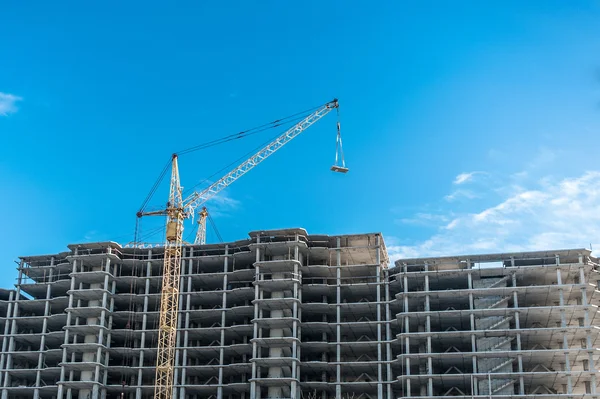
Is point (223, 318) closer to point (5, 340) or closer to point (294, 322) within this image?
point (294, 322)

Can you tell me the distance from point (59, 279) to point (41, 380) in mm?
19349

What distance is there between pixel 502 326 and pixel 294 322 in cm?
3414

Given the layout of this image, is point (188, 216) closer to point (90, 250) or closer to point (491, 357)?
point (90, 250)

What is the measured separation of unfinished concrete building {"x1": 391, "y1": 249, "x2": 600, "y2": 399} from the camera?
447 ft

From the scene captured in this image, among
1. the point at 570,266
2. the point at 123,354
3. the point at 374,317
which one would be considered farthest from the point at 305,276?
the point at 570,266

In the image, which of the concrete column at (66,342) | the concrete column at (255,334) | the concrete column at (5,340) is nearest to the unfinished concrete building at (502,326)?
the concrete column at (255,334)

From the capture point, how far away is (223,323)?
506ft

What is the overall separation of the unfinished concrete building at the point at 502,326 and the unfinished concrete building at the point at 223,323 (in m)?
5.84

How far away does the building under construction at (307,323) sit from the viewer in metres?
139

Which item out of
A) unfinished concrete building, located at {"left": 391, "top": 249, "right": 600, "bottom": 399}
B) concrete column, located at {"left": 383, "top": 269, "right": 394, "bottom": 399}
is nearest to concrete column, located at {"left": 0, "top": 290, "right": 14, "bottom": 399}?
concrete column, located at {"left": 383, "top": 269, "right": 394, "bottom": 399}

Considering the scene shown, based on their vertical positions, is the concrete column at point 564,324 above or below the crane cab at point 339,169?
below

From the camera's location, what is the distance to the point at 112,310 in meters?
160

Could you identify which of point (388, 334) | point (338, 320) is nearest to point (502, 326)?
point (388, 334)

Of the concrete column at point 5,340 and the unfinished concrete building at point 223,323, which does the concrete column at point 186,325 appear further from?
the concrete column at point 5,340
